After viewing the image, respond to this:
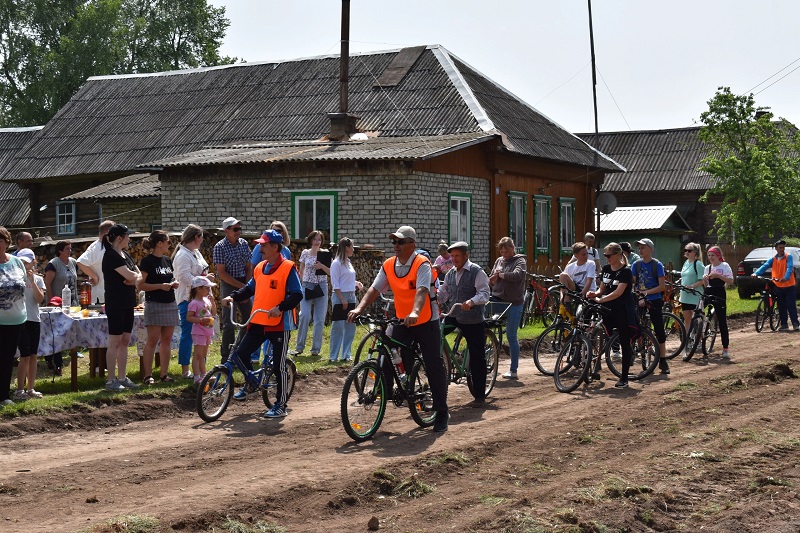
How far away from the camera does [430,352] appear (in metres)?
10.5

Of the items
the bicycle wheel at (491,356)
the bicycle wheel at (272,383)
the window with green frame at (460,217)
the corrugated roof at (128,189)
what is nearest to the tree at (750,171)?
the window with green frame at (460,217)

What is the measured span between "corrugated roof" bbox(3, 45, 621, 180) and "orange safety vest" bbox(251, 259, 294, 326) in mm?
16540

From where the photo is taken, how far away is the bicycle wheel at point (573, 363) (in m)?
13.4

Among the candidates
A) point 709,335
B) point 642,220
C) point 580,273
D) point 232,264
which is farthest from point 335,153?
point 642,220

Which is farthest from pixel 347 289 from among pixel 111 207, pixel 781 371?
pixel 111 207

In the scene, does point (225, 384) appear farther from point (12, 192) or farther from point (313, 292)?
point (12, 192)

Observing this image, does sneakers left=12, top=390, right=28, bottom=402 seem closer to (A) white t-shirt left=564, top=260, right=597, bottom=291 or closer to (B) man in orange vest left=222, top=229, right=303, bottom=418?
(B) man in orange vest left=222, top=229, right=303, bottom=418

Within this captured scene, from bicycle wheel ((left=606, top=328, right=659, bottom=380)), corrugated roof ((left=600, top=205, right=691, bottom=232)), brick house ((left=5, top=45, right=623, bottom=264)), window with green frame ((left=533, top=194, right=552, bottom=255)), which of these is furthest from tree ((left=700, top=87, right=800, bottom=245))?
bicycle wheel ((left=606, top=328, right=659, bottom=380))

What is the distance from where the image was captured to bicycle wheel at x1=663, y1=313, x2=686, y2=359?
16.8 m

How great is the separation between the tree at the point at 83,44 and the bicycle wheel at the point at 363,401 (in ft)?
169

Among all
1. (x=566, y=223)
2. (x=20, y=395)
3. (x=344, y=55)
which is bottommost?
(x=20, y=395)

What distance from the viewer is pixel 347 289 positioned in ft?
51.3

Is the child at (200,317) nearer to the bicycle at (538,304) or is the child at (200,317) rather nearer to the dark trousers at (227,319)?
the dark trousers at (227,319)

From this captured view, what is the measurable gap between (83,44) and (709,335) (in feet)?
156
